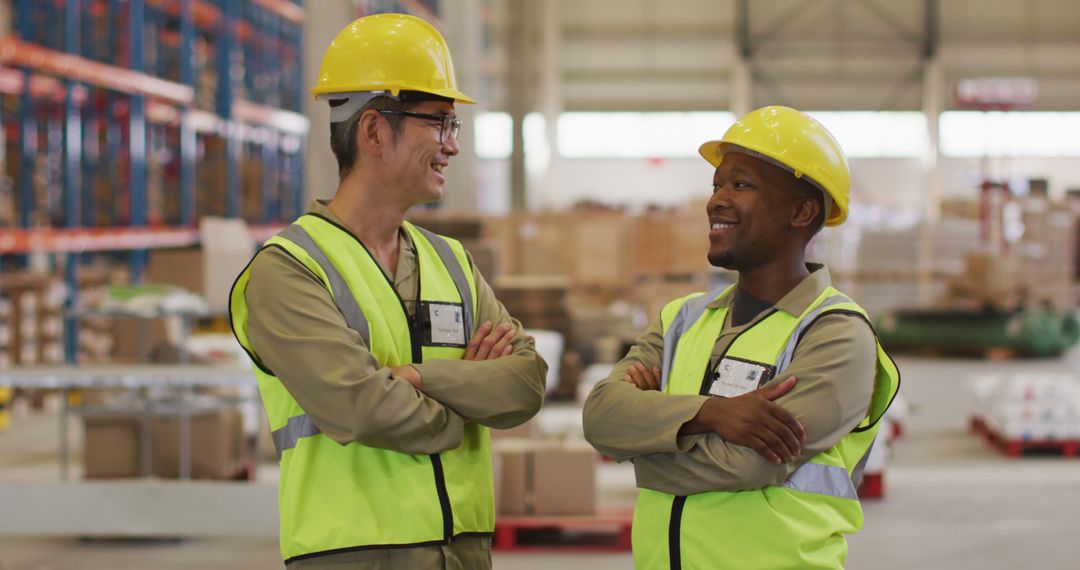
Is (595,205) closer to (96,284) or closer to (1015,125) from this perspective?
(96,284)

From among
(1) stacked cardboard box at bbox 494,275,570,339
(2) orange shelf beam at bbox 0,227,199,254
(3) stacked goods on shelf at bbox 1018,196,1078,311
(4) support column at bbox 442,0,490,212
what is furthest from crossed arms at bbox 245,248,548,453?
(3) stacked goods on shelf at bbox 1018,196,1078,311

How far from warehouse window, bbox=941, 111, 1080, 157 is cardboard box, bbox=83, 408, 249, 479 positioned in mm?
27264

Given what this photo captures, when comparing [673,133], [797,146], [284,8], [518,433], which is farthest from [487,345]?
Answer: [673,133]

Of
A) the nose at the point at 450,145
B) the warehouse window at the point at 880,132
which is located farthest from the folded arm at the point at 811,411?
the warehouse window at the point at 880,132

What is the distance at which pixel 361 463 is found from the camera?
8.10 feet

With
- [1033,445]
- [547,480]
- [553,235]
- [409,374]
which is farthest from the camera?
[553,235]

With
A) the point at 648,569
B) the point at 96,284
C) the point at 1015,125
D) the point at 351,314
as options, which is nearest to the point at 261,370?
the point at 351,314

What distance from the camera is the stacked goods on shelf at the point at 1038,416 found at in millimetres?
9125

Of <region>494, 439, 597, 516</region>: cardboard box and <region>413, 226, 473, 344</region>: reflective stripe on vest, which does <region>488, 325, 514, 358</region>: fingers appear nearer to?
<region>413, 226, 473, 344</region>: reflective stripe on vest

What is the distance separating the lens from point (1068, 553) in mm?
6484

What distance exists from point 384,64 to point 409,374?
659 mm

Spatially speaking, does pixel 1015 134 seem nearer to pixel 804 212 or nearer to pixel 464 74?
pixel 464 74

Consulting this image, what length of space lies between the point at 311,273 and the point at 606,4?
2920 centimetres

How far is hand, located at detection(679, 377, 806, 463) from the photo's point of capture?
2.36 meters
